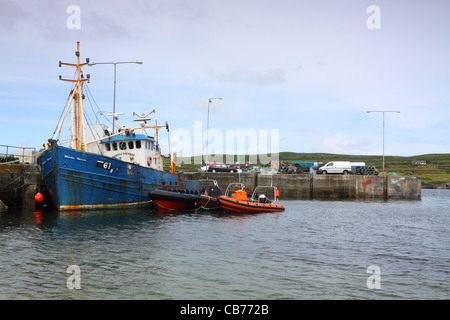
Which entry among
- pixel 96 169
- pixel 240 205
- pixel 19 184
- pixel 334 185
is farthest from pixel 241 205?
pixel 334 185

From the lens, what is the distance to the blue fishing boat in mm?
24969

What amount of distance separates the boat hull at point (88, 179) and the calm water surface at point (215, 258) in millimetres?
1715

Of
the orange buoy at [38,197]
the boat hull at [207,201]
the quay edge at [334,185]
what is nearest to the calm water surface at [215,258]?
the orange buoy at [38,197]

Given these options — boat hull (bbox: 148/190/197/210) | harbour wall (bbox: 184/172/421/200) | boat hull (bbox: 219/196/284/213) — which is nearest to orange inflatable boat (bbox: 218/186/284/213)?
boat hull (bbox: 219/196/284/213)

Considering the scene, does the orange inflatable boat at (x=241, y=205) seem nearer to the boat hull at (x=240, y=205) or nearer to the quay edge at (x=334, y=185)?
the boat hull at (x=240, y=205)

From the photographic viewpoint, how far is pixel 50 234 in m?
17.7

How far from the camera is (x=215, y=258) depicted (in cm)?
1396

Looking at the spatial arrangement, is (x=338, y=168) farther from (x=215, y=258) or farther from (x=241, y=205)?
(x=215, y=258)

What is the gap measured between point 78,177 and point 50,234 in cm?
802

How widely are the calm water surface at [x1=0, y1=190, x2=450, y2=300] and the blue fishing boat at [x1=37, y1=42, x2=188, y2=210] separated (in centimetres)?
205

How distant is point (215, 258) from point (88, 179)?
48.7 feet

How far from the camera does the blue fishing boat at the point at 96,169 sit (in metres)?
25.0

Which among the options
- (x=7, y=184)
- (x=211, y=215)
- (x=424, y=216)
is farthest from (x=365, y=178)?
(x=7, y=184)
